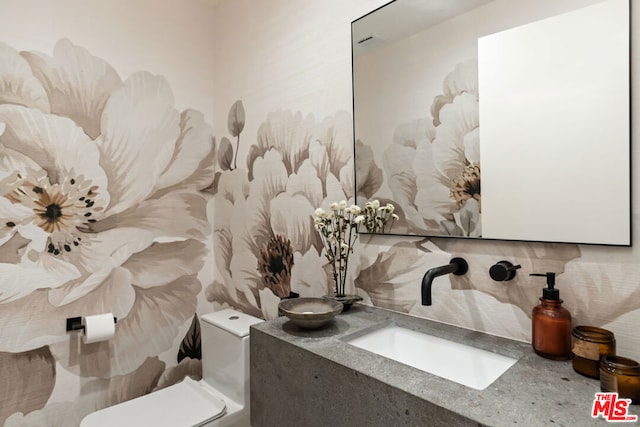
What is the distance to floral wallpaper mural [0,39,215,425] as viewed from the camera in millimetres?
1519

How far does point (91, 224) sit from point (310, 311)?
125 centimetres

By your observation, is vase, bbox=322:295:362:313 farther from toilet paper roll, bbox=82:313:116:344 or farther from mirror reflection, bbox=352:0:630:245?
toilet paper roll, bbox=82:313:116:344

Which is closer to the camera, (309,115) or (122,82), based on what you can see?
(309,115)

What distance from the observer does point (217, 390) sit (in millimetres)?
1735

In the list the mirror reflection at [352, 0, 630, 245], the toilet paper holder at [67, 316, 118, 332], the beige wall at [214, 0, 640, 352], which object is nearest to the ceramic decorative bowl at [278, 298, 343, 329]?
the beige wall at [214, 0, 640, 352]

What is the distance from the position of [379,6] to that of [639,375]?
132 centimetres

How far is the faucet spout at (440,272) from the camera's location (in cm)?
96

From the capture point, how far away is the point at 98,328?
1624mm

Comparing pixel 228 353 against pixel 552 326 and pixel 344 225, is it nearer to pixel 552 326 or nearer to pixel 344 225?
pixel 344 225

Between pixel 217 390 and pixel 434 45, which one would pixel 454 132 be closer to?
pixel 434 45

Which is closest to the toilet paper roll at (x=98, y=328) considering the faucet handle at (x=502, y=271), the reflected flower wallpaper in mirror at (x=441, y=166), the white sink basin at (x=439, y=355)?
the white sink basin at (x=439, y=355)

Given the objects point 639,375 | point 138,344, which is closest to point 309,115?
point 639,375

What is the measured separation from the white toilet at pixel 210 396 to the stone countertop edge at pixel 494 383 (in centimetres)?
63

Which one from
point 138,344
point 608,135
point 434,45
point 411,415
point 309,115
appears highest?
point 434,45
